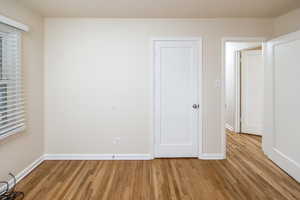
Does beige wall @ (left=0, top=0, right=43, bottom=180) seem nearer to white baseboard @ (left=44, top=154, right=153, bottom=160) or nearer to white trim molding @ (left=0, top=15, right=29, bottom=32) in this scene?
white trim molding @ (left=0, top=15, right=29, bottom=32)

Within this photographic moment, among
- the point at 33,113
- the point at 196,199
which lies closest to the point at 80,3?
the point at 33,113

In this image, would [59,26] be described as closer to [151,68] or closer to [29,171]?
[151,68]

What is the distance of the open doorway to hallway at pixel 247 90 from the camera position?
5355 mm

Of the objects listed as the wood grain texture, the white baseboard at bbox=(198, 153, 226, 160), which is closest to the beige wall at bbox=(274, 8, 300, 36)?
the wood grain texture

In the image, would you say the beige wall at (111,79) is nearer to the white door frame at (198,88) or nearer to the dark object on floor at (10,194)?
the white door frame at (198,88)

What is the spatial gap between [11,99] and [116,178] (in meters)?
1.76

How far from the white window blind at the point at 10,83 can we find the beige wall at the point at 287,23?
3.95 m

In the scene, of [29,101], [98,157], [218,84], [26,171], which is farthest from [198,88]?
[26,171]

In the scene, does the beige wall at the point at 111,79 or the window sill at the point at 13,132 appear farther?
the beige wall at the point at 111,79

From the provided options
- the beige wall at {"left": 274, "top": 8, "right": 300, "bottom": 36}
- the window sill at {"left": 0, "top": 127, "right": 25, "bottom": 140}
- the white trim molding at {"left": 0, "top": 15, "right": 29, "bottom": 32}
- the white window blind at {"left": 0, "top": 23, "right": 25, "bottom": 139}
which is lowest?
the window sill at {"left": 0, "top": 127, "right": 25, "bottom": 140}

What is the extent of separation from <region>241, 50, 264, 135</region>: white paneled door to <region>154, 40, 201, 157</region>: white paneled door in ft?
7.61

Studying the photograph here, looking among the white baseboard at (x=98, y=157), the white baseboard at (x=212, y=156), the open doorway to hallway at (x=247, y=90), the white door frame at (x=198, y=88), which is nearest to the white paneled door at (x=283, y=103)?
the white baseboard at (x=212, y=156)

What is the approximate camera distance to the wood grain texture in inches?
103

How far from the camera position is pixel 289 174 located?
3137 millimetres
